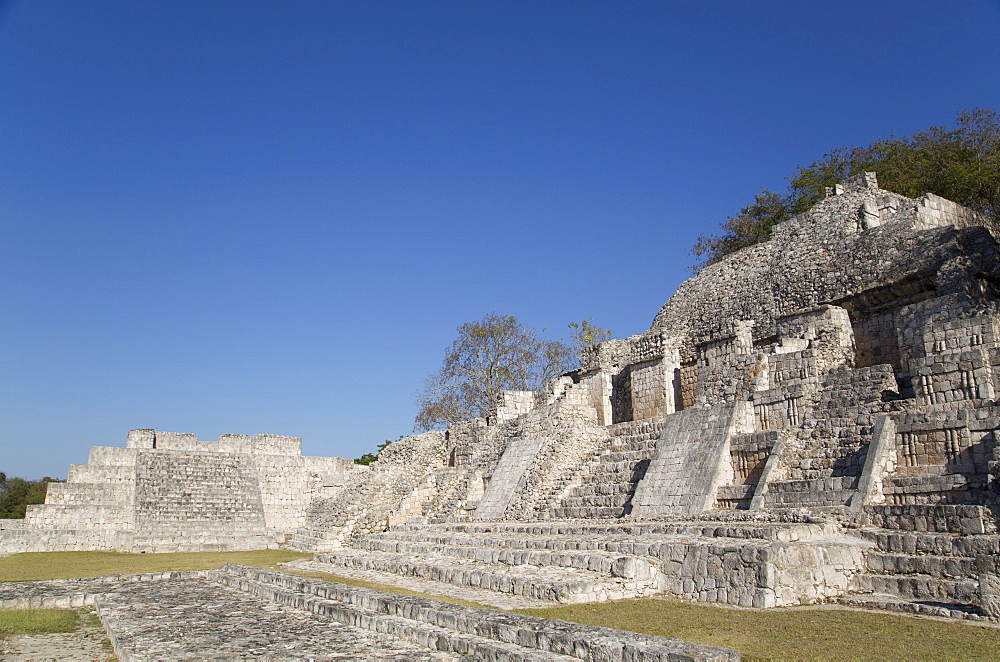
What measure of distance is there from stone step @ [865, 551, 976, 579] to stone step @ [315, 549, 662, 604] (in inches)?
96.1

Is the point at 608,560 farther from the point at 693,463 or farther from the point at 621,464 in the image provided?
the point at 621,464

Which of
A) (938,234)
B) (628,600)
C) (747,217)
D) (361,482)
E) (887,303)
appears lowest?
(628,600)

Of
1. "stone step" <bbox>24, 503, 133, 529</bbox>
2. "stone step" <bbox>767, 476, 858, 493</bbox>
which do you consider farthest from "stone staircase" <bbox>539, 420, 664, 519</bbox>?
"stone step" <bbox>24, 503, 133, 529</bbox>

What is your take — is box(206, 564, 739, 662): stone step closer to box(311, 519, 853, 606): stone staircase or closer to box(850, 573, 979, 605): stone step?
box(311, 519, 853, 606): stone staircase

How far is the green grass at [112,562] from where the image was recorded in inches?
556

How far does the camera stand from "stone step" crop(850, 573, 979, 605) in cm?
752

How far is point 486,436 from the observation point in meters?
22.1

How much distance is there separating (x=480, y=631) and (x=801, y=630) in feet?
9.32

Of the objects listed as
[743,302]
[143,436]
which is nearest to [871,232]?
[743,302]

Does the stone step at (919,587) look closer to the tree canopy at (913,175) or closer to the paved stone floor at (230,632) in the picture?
the paved stone floor at (230,632)

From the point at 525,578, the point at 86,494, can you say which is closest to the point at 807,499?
the point at 525,578

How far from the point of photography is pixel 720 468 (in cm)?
1294

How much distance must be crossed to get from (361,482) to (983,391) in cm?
1550

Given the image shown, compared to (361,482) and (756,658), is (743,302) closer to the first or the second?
(361,482)
